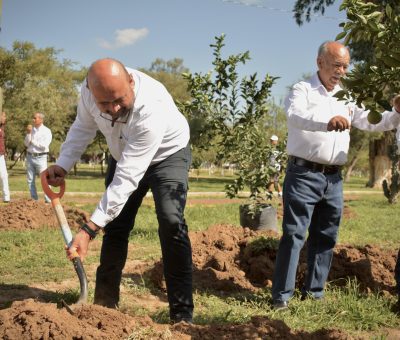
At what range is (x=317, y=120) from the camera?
12.9 ft

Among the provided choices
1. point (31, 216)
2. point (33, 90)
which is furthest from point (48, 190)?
point (33, 90)

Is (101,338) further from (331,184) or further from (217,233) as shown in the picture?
(217,233)

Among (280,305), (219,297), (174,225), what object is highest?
(174,225)

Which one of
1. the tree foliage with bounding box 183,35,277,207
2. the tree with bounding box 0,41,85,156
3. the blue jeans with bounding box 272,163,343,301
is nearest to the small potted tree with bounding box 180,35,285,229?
the tree foliage with bounding box 183,35,277,207

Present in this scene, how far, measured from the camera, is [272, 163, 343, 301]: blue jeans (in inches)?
159

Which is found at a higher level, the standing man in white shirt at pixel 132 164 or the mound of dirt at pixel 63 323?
the standing man in white shirt at pixel 132 164

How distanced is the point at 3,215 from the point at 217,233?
4.05m

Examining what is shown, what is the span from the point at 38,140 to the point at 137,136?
28.4 feet

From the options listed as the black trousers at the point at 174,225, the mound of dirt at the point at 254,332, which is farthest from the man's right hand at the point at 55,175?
the mound of dirt at the point at 254,332

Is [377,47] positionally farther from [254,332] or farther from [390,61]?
[254,332]

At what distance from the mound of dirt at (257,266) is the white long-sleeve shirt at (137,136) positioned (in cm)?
186

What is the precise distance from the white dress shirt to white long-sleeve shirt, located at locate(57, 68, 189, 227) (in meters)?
7.81

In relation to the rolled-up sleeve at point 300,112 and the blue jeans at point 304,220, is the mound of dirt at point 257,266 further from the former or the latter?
the rolled-up sleeve at point 300,112

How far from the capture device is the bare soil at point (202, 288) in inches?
99.8
